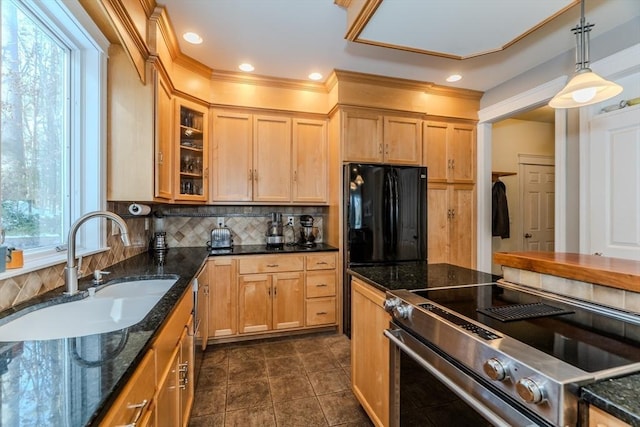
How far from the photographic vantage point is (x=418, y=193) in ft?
10.3

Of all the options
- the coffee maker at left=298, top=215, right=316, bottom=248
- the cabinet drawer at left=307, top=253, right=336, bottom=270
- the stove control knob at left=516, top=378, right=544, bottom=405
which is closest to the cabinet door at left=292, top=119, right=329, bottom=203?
the coffee maker at left=298, top=215, right=316, bottom=248

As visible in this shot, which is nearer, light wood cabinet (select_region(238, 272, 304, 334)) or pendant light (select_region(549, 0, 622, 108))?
pendant light (select_region(549, 0, 622, 108))

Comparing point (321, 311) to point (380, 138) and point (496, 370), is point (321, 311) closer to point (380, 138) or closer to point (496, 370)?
point (380, 138)

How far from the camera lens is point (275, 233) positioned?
3.26 metres

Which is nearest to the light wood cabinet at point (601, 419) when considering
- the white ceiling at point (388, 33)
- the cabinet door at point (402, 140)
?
the white ceiling at point (388, 33)

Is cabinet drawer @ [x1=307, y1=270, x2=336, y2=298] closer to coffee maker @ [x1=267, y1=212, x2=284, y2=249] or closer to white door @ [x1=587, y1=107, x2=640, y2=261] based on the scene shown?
coffee maker @ [x1=267, y1=212, x2=284, y2=249]

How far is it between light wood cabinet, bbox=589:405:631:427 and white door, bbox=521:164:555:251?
4415mm

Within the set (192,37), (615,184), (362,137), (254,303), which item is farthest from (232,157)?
(615,184)

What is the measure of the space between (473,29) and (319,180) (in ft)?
6.24

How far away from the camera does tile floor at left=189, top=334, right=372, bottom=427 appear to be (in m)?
1.83

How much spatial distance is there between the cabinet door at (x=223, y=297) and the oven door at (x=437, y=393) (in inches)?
72.8

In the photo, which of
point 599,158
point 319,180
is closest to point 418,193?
point 319,180

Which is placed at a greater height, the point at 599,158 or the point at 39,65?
the point at 39,65

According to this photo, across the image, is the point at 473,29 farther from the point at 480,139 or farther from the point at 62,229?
the point at 62,229
